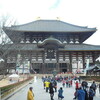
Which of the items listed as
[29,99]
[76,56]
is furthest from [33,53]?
[29,99]

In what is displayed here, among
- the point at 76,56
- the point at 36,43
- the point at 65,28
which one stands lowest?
the point at 76,56

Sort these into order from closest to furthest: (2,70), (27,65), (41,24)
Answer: (2,70)
(27,65)
(41,24)

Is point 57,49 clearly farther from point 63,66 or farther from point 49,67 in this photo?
point 49,67

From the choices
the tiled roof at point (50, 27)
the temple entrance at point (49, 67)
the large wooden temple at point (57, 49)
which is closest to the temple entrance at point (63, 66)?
the large wooden temple at point (57, 49)

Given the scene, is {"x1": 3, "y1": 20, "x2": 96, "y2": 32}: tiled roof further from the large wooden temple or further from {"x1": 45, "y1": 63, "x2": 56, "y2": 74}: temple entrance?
{"x1": 45, "y1": 63, "x2": 56, "y2": 74}: temple entrance

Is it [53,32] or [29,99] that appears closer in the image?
[29,99]

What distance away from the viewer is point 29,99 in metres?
11.8

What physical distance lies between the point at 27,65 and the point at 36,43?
12871 mm

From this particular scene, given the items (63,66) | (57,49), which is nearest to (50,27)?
(57,49)

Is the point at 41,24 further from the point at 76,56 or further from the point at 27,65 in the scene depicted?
the point at 27,65

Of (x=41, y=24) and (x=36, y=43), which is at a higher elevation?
(x=41, y=24)

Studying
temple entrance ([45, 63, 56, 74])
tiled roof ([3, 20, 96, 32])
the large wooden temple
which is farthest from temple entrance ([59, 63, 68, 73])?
tiled roof ([3, 20, 96, 32])

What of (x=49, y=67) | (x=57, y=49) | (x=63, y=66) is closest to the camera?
(x=49, y=67)

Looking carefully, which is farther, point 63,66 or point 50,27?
point 50,27
